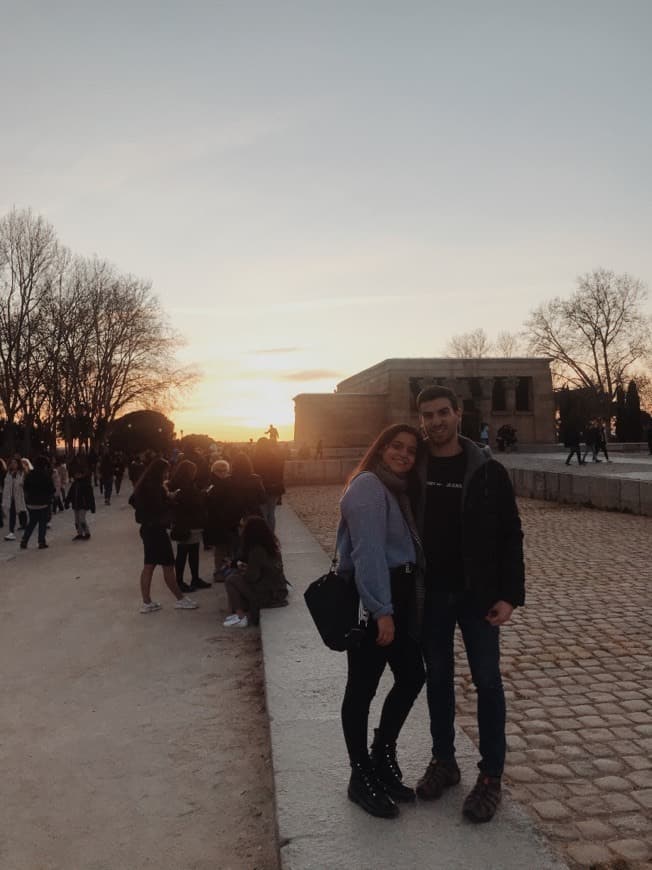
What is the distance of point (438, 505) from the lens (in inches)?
128

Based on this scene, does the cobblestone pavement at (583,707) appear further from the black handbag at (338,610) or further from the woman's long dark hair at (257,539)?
the woman's long dark hair at (257,539)

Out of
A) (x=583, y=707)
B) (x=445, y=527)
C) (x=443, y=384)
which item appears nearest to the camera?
(x=445, y=527)

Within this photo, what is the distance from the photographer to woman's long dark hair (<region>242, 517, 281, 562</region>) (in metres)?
7.64

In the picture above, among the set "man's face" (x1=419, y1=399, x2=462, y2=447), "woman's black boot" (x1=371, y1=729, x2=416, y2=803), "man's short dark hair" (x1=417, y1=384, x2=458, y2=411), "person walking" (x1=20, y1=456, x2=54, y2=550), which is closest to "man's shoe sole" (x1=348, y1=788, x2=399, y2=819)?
"woman's black boot" (x1=371, y1=729, x2=416, y2=803)

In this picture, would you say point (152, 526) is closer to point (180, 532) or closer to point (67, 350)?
point (180, 532)

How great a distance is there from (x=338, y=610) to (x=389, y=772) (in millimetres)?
832

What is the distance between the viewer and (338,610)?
314cm

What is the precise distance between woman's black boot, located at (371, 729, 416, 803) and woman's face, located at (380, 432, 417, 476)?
4.18ft

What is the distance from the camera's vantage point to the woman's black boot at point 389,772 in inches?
129

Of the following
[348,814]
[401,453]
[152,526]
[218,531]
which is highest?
[401,453]

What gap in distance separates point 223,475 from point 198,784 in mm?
5520

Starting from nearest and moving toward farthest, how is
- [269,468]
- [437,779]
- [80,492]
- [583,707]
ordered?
1. [437,779]
2. [583,707]
3. [269,468]
4. [80,492]

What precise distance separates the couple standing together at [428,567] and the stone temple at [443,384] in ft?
164

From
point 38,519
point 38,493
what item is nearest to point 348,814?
point 38,493
